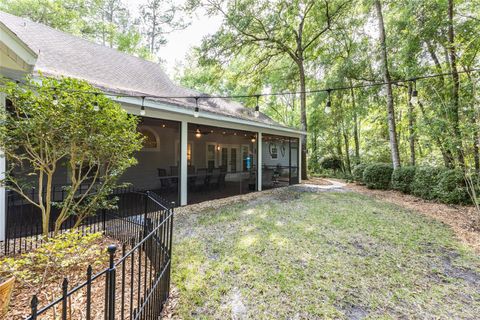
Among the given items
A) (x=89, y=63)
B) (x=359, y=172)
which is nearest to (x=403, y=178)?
(x=359, y=172)

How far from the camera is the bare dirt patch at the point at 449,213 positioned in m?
4.57

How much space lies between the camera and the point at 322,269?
10.3 ft

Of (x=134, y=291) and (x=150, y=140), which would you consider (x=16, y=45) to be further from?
(x=150, y=140)

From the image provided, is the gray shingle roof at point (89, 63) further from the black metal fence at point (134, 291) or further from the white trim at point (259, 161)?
the black metal fence at point (134, 291)

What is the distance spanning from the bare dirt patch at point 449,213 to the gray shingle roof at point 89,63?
6.67m

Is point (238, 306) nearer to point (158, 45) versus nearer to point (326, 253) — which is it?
point (326, 253)

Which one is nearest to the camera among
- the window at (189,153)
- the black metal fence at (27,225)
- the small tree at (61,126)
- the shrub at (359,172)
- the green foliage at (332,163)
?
the small tree at (61,126)

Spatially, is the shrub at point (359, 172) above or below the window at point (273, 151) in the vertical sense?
below

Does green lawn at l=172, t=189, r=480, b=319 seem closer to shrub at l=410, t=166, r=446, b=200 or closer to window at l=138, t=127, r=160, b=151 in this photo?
shrub at l=410, t=166, r=446, b=200

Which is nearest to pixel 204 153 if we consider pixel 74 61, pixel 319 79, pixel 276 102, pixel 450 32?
pixel 74 61

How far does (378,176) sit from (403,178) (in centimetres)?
121

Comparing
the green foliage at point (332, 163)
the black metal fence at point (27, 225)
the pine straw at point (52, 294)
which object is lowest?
the pine straw at point (52, 294)

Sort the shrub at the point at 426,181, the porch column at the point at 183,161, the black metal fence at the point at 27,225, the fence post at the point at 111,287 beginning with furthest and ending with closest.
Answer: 1. the shrub at the point at 426,181
2. the porch column at the point at 183,161
3. the black metal fence at the point at 27,225
4. the fence post at the point at 111,287

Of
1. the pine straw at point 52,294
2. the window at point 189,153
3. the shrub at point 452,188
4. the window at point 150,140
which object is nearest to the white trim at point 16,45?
the pine straw at point 52,294
